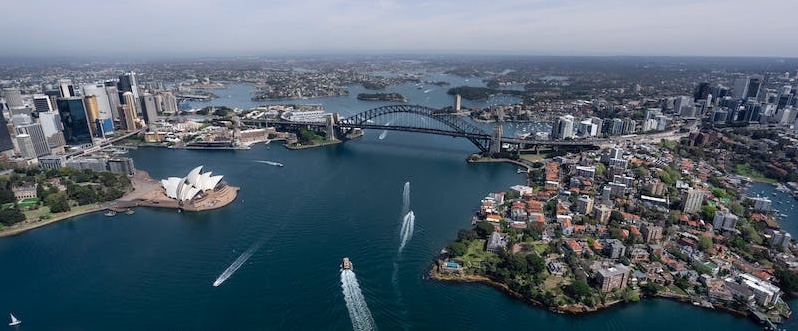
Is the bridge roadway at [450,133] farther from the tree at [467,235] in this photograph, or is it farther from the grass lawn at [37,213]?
the grass lawn at [37,213]

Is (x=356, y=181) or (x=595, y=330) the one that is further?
(x=356, y=181)

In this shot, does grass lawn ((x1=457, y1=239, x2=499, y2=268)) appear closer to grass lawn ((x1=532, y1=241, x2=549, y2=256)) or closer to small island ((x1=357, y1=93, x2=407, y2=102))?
grass lawn ((x1=532, y1=241, x2=549, y2=256))

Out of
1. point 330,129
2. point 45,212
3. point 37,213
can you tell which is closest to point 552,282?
point 45,212

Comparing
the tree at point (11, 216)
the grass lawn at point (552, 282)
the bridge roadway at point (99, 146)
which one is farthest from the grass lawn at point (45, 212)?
the grass lawn at point (552, 282)

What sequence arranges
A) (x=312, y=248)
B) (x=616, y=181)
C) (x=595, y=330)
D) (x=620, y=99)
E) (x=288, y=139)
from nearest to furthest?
1. (x=595, y=330)
2. (x=312, y=248)
3. (x=616, y=181)
4. (x=288, y=139)
5. (x=620, y=99)

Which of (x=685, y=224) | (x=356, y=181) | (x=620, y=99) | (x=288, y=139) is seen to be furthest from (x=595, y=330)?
(x=620, y=99)

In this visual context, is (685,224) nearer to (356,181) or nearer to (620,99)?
(356,181)
